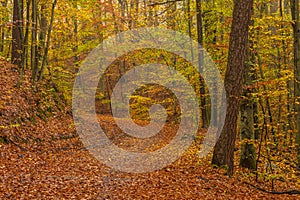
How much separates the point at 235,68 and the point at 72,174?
5854mm

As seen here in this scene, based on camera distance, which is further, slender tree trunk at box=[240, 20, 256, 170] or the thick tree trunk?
slender tree trunk at box=[240, 20, 256, 170]

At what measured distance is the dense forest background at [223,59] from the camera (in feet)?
35.3

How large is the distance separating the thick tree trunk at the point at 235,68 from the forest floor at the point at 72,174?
1.08 meters

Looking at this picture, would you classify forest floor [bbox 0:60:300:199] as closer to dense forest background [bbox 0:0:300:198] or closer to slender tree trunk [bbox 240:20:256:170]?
dense forest background [bbox 0:0:300:198]

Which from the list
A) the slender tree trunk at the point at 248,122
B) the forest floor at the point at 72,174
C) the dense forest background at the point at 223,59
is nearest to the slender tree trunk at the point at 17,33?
the dense forest background at the point at 223,59

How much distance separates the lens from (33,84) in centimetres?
1569

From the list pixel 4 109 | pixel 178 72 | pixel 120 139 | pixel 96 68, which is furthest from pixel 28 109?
pixel 96 68

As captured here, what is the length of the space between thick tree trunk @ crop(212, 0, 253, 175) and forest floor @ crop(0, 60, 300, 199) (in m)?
1.08

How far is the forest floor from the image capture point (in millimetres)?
7660

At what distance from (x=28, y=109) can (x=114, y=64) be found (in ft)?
51.0

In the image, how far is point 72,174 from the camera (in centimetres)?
902

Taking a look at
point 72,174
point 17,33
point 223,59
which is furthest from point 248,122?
point 17,33

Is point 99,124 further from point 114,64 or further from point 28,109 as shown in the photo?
point 114,64

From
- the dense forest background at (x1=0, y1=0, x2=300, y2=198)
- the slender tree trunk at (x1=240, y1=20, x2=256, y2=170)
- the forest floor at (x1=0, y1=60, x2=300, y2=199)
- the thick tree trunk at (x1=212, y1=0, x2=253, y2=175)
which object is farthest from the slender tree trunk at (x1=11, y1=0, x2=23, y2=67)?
the slender tree trunk at (x1=240, y1=20, x2=256, y2=170)
